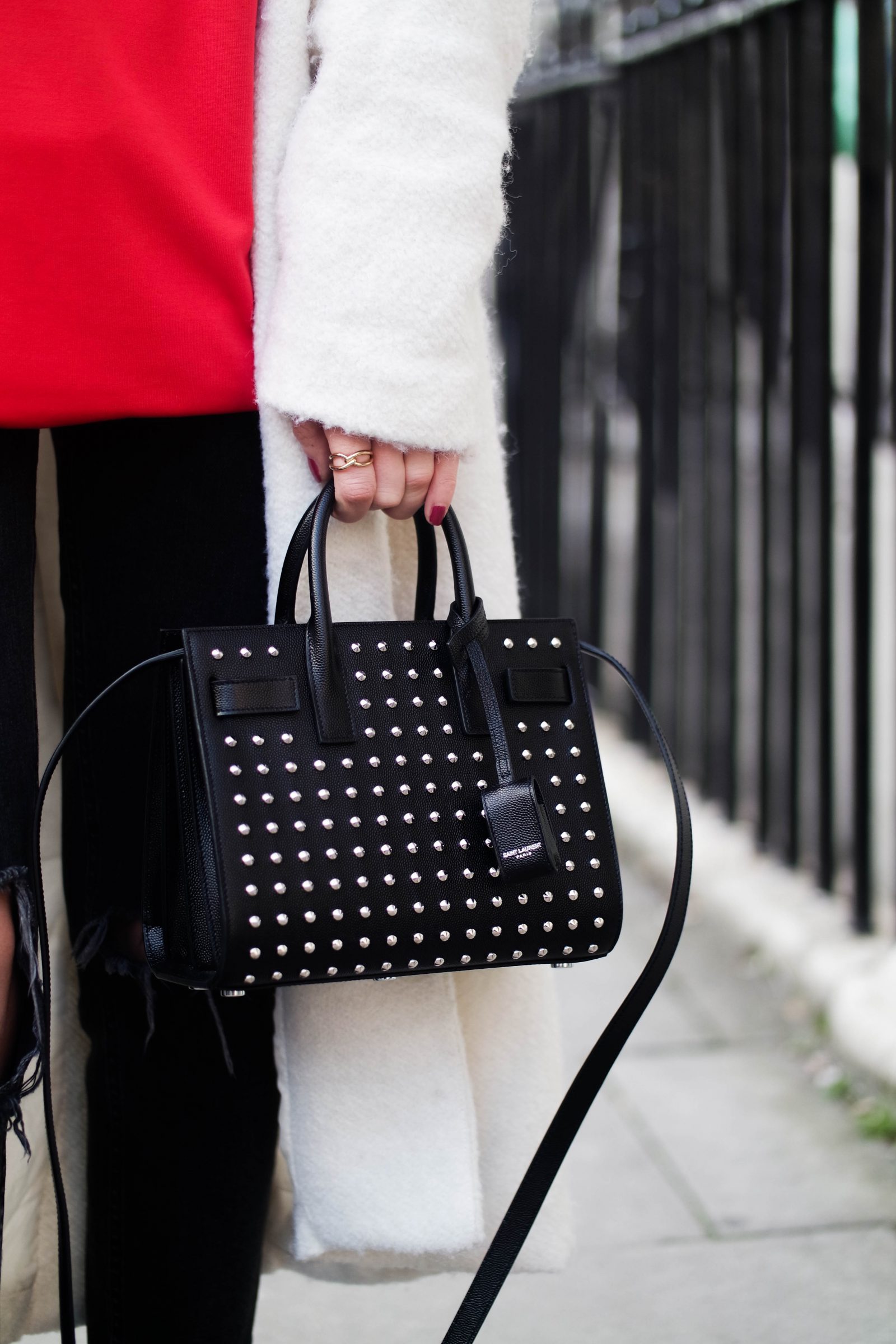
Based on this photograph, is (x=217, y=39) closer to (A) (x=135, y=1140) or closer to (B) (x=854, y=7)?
(A) (x=135, y=1140)

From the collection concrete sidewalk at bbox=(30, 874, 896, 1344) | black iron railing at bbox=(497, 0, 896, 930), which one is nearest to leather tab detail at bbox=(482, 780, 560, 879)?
concrete sidewalk at bbox=(30, 874, 896, 1344)

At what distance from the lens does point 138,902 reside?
4.09 feet

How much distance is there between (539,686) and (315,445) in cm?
27

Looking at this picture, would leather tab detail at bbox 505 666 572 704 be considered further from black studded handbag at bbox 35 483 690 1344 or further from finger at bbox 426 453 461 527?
finger at bbox 426 453 461 527

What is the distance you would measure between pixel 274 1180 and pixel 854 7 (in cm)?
214

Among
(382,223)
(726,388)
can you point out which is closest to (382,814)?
(382,223)

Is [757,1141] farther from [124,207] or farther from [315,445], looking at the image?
[124,207]

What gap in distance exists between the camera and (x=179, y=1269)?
127 cm

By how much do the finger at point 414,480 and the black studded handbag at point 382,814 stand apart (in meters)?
0.04

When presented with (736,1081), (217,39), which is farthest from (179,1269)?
(736,1081)

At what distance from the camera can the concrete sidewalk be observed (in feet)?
5.51

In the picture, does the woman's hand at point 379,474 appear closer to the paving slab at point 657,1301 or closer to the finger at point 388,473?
the finger at point 388,473

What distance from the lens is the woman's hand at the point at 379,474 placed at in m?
1.13

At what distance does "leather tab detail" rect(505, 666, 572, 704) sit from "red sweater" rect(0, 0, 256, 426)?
1.07ft
